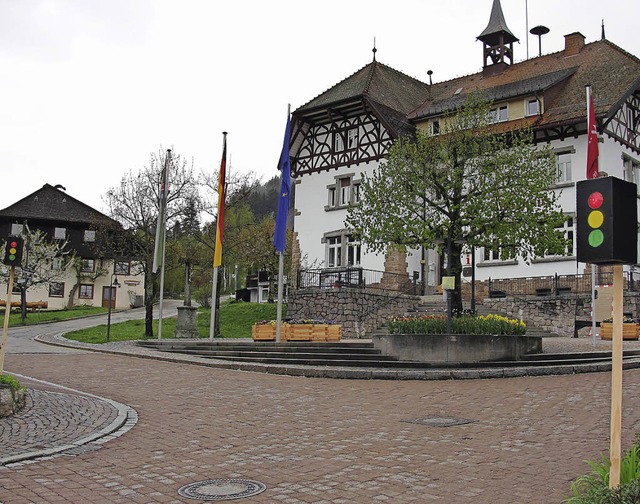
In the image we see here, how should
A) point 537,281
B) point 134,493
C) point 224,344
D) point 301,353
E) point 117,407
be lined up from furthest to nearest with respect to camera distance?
point 537,281, point 224,344, point 301,353, point 117,407, point 134,493

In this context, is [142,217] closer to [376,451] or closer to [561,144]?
[561,144]

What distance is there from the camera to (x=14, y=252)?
34.2 feet

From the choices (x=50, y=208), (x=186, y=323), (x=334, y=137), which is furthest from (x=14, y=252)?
(x=50, y=208)

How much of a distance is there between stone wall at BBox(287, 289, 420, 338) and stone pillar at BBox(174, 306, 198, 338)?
4177mm

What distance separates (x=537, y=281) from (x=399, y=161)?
11018 mm

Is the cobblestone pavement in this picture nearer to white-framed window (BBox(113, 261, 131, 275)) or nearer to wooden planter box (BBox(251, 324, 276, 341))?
wooden planter box (BBox(251, 324, 276, 341))

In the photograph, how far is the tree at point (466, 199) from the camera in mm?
19812

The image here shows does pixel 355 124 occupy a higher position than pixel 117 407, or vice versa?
pixel 355 124

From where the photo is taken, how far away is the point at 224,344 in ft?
69.8

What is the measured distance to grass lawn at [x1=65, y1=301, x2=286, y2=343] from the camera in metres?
30.8

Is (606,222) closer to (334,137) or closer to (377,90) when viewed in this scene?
(334,137)

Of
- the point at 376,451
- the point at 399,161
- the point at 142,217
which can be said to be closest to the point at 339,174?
the point at 142,217

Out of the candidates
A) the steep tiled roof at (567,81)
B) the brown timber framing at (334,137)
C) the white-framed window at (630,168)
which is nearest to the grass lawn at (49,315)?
the brown timber framing at (334,137)

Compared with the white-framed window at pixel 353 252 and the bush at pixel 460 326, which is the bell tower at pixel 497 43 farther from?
the bush at pixel 460 326
